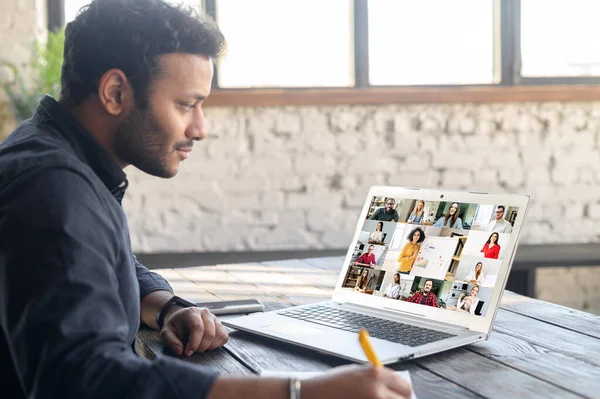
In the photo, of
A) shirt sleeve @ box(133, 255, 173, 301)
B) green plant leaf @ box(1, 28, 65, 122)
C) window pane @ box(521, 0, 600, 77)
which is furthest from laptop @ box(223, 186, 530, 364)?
window pane @ box(521, 0, 600, 77)

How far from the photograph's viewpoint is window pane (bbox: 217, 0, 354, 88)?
4160mm

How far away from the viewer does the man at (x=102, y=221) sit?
837mm

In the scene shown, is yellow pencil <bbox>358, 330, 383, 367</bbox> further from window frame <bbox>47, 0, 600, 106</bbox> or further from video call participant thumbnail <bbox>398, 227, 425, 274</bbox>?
window frame <bbox>47, 0, 600, 106</bbox>

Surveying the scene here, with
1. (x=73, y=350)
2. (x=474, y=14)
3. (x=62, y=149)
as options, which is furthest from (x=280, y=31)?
(x=73, y=350)

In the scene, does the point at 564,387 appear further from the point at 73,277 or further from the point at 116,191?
the point at 116,191

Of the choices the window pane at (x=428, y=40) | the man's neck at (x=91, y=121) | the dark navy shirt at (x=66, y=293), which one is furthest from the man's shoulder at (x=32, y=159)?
the window pane at (x=428, y=40)

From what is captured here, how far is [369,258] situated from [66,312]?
2.75ft

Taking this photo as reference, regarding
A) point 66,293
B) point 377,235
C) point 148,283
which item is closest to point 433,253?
point 377,235

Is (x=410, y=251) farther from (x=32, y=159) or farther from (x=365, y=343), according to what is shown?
(x=32, y=159)

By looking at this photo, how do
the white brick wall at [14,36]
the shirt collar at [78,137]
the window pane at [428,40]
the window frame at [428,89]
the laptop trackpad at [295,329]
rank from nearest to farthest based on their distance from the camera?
the shirt collar at [78,137]
the laptop trackpad at [295,329]
the white brick wall at [14,36]
the window frame at [428,89]
the window pane at [428,40]

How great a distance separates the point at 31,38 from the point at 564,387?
11.9ft

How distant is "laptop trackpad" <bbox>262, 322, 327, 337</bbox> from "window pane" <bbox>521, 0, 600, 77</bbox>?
3.45 metres

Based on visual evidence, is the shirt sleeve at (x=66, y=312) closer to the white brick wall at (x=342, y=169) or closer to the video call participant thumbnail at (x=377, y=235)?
the video call participant thumbnail at (x=377, y=235)

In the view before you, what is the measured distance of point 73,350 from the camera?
0.83 metres
